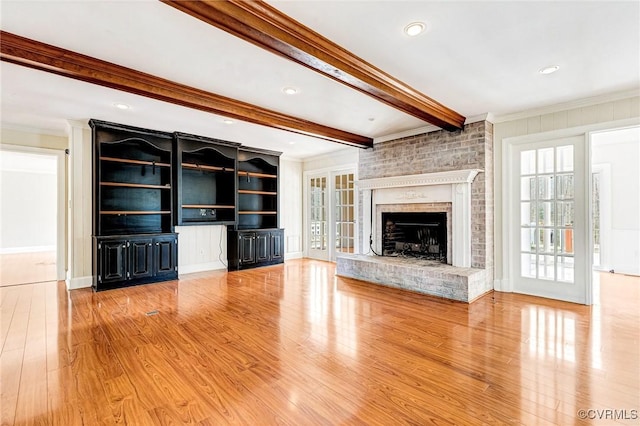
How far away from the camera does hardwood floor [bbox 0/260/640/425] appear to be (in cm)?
193

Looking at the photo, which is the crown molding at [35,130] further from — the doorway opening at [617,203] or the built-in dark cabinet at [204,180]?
the doorway opening at [617,203]

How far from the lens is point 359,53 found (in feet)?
9.20

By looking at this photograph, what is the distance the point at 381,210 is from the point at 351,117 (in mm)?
2000

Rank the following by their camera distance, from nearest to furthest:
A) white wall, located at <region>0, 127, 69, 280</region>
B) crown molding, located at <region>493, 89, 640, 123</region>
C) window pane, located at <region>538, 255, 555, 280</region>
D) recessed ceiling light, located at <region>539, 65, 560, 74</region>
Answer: recessed ceiling light, located at <region>539, 65, 560, 74</region> → crown molding, located at <region>493, 89, 640, 123</region> → window pane, located at <region>538, 255, 555, 280</region> → white wall, located at <region>0, 127, 69, 280</region>

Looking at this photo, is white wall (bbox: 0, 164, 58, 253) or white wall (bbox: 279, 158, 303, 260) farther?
white wall (bbox: 0, 164, 58, 253)

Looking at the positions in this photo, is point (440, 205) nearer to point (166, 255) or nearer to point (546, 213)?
point (546, 213)

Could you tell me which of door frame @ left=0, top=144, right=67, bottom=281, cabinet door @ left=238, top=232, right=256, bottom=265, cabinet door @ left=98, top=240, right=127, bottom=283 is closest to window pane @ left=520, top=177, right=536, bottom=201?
cabinet door @ left=238, top=232, right=256, bottom=265

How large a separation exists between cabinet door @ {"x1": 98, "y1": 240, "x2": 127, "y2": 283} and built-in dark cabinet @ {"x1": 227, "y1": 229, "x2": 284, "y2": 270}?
2016 mm

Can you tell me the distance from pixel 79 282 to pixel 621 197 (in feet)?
32.0

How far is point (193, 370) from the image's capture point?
2.42 m

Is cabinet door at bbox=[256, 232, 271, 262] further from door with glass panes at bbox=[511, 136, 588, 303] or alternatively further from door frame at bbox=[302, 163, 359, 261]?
door with glass panes at bbox=[511, 136, 588, 303]

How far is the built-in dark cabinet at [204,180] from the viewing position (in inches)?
227

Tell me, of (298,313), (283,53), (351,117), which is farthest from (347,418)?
(351,117)

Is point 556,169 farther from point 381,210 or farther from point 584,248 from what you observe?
point 381,210
